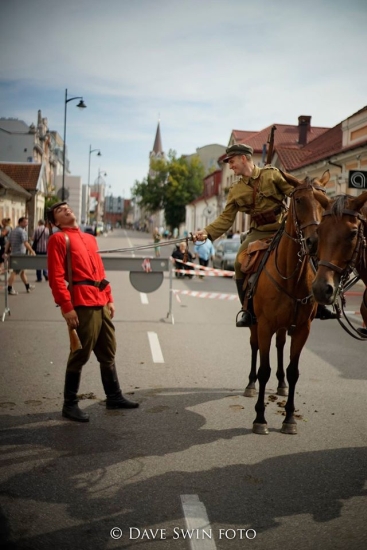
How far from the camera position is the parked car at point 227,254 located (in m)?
30.0

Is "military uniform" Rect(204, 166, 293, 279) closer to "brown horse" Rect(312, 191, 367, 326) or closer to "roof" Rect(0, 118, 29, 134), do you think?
"brown horse" Rect(312, 191, 367, 326)

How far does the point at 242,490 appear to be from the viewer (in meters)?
4.44

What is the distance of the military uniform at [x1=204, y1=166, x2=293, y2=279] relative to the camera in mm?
6617

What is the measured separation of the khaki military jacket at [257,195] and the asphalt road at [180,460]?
1.95 metres

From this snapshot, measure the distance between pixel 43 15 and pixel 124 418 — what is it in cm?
517

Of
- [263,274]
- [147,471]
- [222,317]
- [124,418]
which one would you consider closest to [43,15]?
[263,274]

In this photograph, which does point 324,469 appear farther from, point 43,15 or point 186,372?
point 43,15

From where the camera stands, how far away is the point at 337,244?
15.2ft

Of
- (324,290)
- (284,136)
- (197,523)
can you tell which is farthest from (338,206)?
(284,136)

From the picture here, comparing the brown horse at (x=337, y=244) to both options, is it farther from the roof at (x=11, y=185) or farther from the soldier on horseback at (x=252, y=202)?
the roof at (x=11, y=185)

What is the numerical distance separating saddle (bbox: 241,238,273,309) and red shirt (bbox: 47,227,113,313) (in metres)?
1.51

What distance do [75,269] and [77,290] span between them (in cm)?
21

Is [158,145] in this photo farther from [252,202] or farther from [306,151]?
[252,202]

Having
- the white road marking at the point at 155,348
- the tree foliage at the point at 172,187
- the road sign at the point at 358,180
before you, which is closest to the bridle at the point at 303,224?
the white road marking at the point at 155,348
